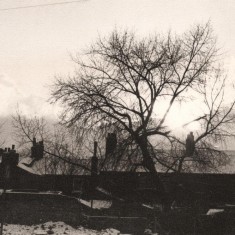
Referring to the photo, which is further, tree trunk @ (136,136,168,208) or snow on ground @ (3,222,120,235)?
tree trunk @ (136,136,168,208)

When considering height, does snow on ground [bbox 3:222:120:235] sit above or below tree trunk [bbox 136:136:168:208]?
below

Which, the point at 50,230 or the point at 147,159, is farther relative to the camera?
the point at 147,159

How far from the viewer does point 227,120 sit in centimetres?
2617

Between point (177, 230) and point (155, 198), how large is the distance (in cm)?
1753

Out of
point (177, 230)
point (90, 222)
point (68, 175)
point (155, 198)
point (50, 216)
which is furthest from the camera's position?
point (68, 175)

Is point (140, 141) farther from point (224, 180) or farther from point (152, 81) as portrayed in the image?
point (224, 180)

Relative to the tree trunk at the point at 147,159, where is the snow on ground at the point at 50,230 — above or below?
below

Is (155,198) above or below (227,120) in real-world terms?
below

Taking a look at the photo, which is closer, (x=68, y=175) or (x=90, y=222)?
(x=90, y=222)

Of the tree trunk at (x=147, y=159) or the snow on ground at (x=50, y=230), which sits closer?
the snow on ground at (x=50, y=230)

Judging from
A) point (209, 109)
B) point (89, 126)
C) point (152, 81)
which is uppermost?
point (152, 81)

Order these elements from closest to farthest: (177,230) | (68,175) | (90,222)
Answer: (177,230) → (90,222) → (68,175)

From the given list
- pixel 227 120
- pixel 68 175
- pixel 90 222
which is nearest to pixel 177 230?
pixel 90 222

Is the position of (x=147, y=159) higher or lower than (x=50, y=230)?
higher
